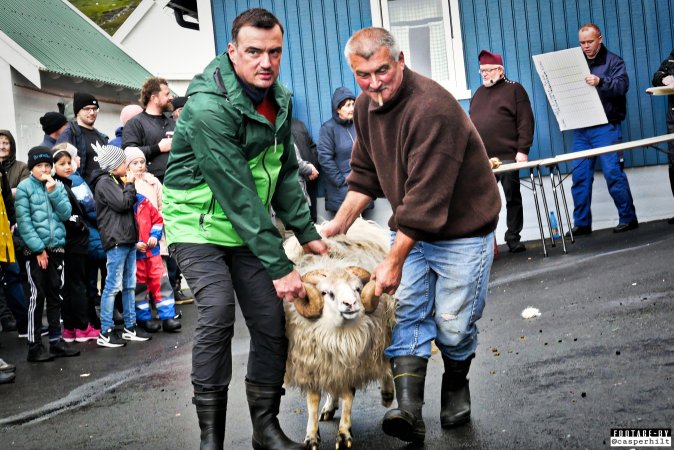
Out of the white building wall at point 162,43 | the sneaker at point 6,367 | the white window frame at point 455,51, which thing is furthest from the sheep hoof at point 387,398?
the white building wall at point 162,43

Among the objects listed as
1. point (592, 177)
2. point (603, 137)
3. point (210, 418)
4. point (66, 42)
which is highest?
point (66, 42)

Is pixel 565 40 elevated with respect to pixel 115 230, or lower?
elevated

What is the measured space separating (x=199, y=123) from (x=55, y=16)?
2247cm

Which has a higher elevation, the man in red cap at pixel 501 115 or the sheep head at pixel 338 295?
the man in red cap at pixel 501 115

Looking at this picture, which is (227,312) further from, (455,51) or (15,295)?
(455,51)

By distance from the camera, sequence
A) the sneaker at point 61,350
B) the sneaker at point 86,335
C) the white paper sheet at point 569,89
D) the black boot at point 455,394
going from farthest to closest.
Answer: the white paper sheet at point 569,89, the sneaker at point 86,335, the sneaker at point 61,350, the black boot at point 455,394

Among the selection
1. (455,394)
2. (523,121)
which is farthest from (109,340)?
(523,121)

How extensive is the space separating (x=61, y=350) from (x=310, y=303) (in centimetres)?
484

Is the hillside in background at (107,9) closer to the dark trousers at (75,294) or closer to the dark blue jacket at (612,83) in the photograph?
the dark blue jacket at (612,83)

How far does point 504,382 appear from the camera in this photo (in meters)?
6.57

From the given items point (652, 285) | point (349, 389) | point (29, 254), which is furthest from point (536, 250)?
point (349, 389)

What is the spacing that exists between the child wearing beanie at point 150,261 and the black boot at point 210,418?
206 inches

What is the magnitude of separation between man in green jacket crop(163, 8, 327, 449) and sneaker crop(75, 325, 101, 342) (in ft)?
17.1

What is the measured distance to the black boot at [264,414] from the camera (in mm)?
5543
